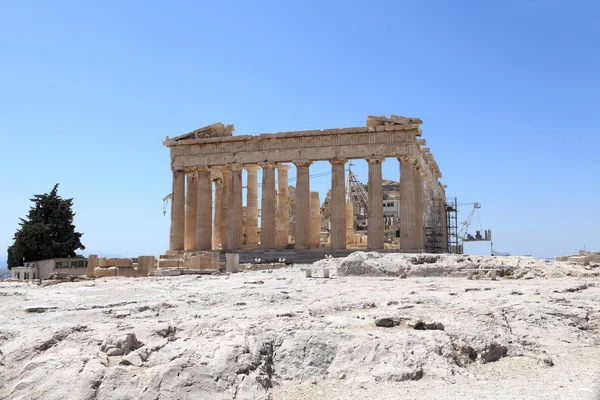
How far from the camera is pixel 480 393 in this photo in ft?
24.4

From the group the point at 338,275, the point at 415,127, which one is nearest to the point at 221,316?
the point at 338,275

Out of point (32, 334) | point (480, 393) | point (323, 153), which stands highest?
point (323, 153)

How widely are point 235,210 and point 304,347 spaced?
1274 inches

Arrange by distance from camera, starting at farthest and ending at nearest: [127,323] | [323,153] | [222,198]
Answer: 1. [222,198]
2. [323,153]
3. [127,323]

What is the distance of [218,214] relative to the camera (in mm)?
46188

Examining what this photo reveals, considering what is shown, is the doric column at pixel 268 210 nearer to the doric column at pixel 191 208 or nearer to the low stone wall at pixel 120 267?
the doric column at pixel 191 208

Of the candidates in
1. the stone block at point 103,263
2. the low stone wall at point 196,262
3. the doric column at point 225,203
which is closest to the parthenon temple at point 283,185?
the doric column at point 225,203

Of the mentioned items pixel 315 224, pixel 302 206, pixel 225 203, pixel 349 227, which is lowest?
pixel 349 227

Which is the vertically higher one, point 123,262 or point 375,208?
→ point 375,208

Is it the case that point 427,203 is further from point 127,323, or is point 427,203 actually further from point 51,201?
point 127,323

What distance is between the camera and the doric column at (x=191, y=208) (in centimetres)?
4244

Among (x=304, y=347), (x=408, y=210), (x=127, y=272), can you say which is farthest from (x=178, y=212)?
(x=304, y=347)

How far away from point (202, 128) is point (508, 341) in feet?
115

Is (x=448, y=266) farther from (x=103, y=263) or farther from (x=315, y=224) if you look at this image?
(x=315, y=224)
